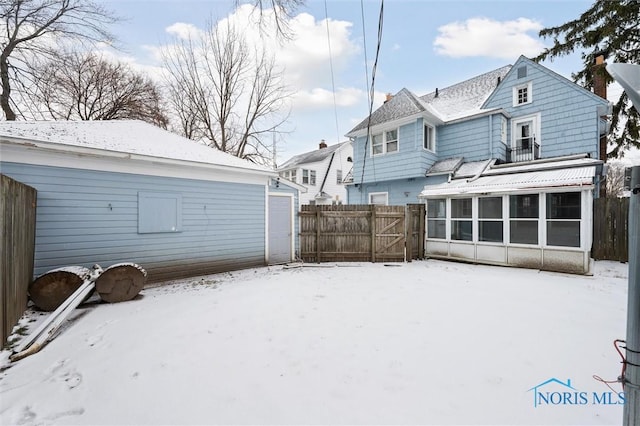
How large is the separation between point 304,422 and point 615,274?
9.51 meters

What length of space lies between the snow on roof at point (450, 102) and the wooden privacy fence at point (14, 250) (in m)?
11.8

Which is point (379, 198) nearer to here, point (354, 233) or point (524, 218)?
point (354, 233)

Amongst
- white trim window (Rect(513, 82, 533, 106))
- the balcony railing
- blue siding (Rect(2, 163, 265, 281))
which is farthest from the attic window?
blue siding (Rect(2, 163, 265, 281))

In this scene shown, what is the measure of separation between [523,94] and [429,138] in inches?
152

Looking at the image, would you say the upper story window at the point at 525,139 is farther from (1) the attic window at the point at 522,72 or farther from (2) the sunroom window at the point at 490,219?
(2) the sunroom window at the point at 490,219

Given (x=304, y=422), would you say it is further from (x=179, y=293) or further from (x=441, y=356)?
(x=179, y=293)

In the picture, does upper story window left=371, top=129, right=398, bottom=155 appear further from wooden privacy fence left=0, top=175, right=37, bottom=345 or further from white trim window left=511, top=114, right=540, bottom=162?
wooden privacy fence left=0, top=175, right=37, bottom=345

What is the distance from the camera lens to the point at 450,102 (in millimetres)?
13844

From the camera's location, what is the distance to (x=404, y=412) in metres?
2.29

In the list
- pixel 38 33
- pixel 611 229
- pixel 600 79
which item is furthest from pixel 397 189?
pixel 38 33

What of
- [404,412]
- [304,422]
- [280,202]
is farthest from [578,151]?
[304,422]

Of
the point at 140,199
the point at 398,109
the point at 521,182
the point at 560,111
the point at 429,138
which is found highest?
the point at 398,109

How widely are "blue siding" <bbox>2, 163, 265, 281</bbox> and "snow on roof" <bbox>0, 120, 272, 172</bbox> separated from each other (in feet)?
1.91

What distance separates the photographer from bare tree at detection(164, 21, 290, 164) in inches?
579
